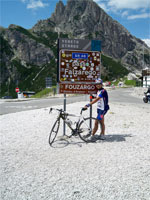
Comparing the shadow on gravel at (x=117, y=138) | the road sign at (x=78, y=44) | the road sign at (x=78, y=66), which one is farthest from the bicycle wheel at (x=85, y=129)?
the road sign at (x=78, y=44)

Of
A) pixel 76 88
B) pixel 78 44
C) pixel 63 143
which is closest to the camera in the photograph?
pixel 63 143

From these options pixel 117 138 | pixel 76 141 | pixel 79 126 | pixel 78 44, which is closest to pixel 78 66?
pixel 78 44

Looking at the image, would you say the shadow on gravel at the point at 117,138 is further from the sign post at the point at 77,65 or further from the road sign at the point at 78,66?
the road sign at the point at 78,66

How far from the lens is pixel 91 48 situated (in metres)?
7.74

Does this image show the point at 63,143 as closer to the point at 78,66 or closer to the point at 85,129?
the point at 85,129

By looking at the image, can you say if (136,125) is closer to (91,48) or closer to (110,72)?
(91,48)

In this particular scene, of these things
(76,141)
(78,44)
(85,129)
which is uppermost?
(78,44)

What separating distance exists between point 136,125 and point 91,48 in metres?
4.63

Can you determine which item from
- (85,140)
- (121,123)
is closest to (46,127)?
(85,140)

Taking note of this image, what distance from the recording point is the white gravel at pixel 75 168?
3.77m

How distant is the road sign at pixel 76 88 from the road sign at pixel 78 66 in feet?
0.49

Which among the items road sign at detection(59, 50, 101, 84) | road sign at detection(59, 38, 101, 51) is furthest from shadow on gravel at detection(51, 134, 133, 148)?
road sign at detection(59, 38, 101, 51)

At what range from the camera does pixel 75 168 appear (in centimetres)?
484

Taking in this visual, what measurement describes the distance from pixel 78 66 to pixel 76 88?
81 cm
